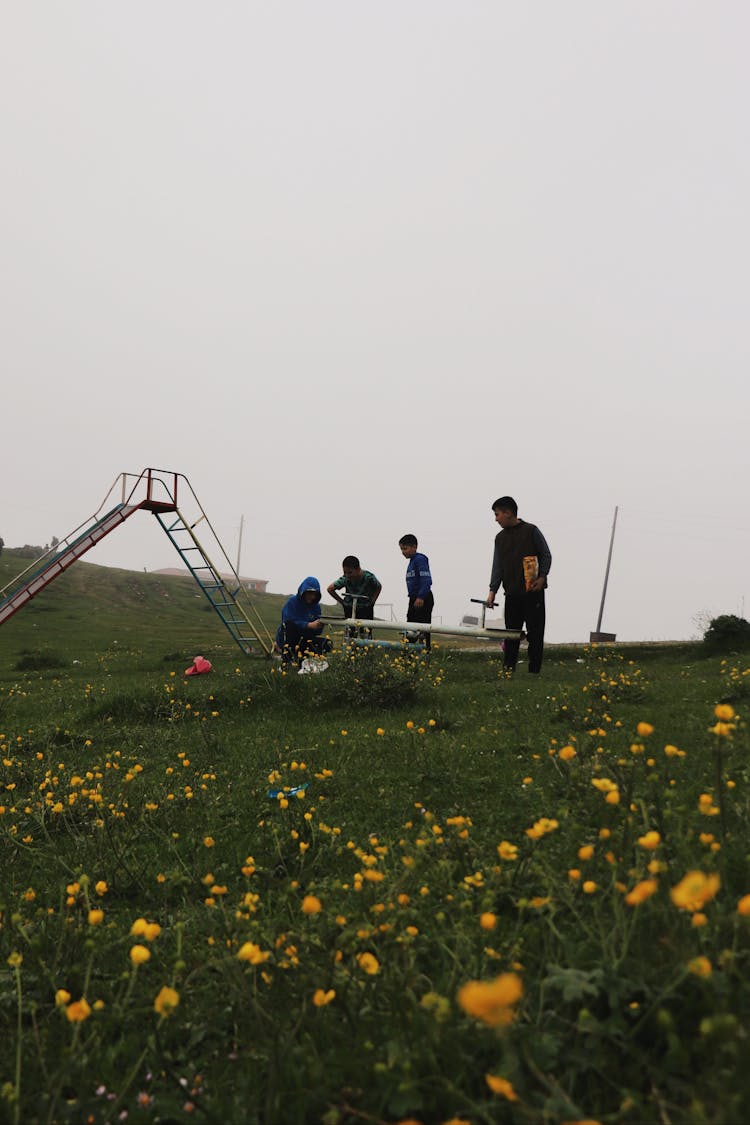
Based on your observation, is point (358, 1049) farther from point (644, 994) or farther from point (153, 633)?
point (153, 633)

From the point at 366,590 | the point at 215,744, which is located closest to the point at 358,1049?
the point at 215,744

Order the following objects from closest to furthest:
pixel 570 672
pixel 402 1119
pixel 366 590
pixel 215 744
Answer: pixel 402 1119, pixel 215 744, pixel 570 672, pixel 366 590

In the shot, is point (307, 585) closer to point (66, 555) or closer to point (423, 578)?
point (423, 578)

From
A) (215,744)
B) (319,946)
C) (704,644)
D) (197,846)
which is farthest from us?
(704,644)

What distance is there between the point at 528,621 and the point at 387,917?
26.1ft

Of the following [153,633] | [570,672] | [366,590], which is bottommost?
[153,633]

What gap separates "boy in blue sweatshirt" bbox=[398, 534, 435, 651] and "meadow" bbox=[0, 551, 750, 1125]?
4.71m

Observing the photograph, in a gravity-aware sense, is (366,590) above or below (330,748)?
above

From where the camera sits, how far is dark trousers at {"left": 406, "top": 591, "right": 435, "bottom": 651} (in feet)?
39.9

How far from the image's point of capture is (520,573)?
Answer: 384 inches

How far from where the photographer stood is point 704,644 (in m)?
13.2

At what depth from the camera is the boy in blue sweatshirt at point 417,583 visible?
1193cm

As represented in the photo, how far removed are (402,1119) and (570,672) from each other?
9418 millimetres

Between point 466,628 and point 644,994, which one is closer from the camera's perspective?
point 644,994
